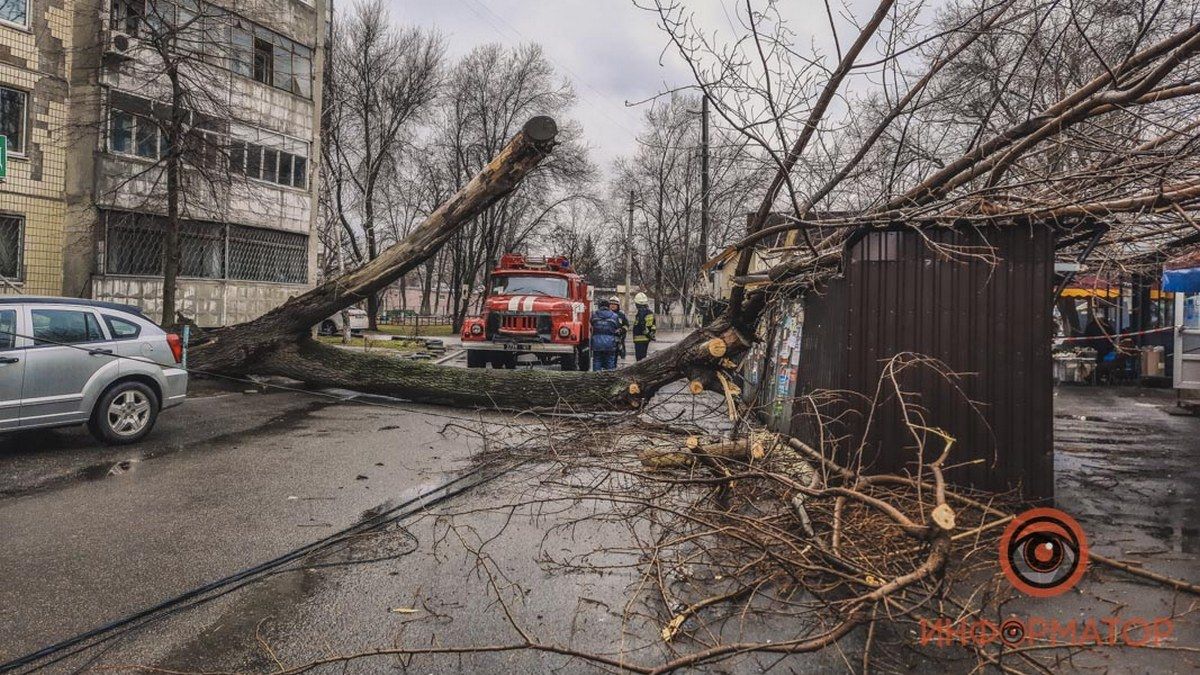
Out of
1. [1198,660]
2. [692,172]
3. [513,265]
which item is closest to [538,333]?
[513,265]

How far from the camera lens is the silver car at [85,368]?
7379 mm

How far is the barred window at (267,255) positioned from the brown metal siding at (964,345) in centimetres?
2036

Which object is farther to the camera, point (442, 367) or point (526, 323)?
point (526, 323)

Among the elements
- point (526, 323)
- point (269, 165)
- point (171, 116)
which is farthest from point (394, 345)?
point (526, 323)

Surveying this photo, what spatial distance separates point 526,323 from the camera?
16.1 metres

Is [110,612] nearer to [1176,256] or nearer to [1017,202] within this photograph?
[1017,202]

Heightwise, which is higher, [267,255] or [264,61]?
[264,61]

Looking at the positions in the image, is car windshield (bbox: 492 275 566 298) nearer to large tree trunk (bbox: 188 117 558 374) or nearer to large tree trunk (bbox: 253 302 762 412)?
large tree trunk (bbox: 253 302 762 412)

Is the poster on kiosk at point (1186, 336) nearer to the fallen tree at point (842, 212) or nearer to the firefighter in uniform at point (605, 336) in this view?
the fallen tree at point (842, 212)

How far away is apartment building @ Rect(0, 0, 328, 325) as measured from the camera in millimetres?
17016

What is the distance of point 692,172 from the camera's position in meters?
48.2

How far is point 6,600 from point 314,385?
27.9 ft

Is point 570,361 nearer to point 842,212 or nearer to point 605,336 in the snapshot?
point 605,336

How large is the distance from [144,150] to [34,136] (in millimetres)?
2569
